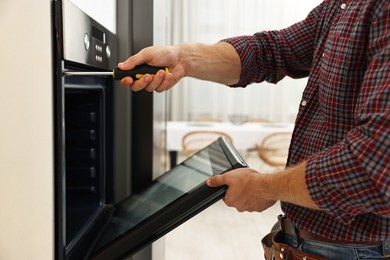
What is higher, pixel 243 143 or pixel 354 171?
pixel 354 171

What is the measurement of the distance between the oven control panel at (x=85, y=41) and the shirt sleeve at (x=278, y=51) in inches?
13.6

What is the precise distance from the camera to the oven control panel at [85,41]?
0.59 m

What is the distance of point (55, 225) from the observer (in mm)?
589

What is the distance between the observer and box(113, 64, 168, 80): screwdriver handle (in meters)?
0.78

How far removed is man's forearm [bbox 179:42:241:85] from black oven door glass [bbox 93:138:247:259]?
170mm

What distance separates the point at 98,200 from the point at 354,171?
64 centimetres

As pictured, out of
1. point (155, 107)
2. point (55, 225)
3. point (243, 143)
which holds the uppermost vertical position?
point (155, 107)

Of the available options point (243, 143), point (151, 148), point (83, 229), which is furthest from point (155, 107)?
point (243, 143)

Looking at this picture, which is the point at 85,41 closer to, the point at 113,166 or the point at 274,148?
the point at 113,166

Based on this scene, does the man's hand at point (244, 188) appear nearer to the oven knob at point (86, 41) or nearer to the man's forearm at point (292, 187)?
the man's forearm at point (292, 187)

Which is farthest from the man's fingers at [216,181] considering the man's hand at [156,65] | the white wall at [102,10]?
the white wall at [102,10]
